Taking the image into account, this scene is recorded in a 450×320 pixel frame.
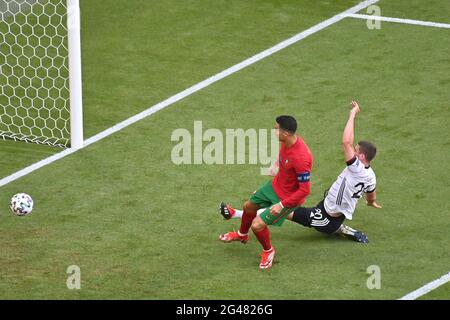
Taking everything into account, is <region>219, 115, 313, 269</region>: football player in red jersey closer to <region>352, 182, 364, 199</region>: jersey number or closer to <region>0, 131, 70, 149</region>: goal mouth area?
<region>352, 182, 364, 199</region>: jersey number

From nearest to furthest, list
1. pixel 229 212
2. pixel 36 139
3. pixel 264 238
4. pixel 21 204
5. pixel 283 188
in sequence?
pixel 264 238 → pixel 283 188 → pixel 21 204 → pixel 229 212 → pixel 36 139

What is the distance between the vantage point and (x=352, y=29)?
16406mm

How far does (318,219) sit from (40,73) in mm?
5470

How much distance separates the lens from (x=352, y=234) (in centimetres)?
1160

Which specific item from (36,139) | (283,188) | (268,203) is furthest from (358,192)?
(36,139)

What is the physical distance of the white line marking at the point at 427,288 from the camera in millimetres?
10570

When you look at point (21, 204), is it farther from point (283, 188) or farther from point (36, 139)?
point (283, 188)

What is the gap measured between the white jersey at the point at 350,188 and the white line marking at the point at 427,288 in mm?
1174

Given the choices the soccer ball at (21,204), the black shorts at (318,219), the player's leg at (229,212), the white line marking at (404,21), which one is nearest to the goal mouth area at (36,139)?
the soccer ball at (21,204)

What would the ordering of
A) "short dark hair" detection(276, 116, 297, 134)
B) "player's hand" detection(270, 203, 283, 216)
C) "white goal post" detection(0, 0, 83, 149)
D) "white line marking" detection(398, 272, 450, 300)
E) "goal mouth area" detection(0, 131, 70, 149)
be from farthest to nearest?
"goal mouth area" detection(0, 131, 70, 149), "white goal post" detection(0, 0, 83, 149), "player's hand" detection(270, 203, 283, 216), "short dark hair" detection(276, 116, 297, 134), "white line marking" detection(398, 272, 450, 300)

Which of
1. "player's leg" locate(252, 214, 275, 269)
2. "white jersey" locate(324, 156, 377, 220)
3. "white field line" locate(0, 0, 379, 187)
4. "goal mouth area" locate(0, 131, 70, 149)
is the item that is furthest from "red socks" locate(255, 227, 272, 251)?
"goal mouth area" locate(0, 131, 70, 149)

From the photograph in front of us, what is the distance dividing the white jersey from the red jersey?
534 millimetres

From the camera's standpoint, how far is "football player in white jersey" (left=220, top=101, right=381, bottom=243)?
11234mm

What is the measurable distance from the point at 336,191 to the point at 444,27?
5853 mm
